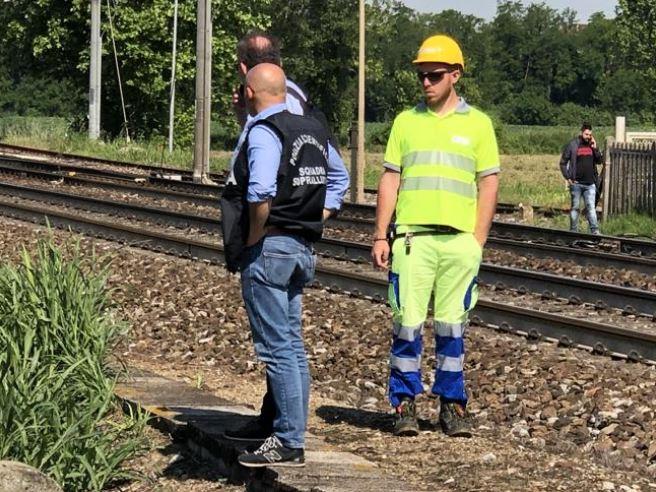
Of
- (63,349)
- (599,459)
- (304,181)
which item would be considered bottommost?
(599,459)

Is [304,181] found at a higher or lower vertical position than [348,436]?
higher

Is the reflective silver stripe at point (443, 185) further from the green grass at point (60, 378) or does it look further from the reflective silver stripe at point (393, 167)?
the green grass at point (60, 378)

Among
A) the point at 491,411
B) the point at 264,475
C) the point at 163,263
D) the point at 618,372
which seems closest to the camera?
the point at 264,475

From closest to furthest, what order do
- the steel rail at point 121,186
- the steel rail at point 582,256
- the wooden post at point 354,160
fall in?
1. the steel rail at point 582,256
2. the steel rail at point 121,186
3. the wooden post at point 354,160

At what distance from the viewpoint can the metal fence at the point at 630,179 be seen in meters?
22.3

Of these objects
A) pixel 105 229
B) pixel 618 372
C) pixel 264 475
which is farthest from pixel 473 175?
pixel 105 229

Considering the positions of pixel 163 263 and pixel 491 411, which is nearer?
pixel 491 411

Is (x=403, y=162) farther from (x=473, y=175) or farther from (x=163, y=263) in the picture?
(x=163, y=263)

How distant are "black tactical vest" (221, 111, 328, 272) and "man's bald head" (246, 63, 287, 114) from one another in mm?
110

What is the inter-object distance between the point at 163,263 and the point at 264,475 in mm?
9352

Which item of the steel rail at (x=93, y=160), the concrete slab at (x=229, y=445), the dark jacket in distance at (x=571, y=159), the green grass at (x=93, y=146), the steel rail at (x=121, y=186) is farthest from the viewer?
the green grass at (x=93, y=146)

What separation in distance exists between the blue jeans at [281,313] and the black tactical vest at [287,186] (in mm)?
78

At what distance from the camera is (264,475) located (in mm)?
5980

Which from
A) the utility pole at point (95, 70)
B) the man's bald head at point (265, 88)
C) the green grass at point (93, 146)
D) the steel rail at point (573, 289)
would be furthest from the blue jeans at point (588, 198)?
the utility pole at point (95, 70)
